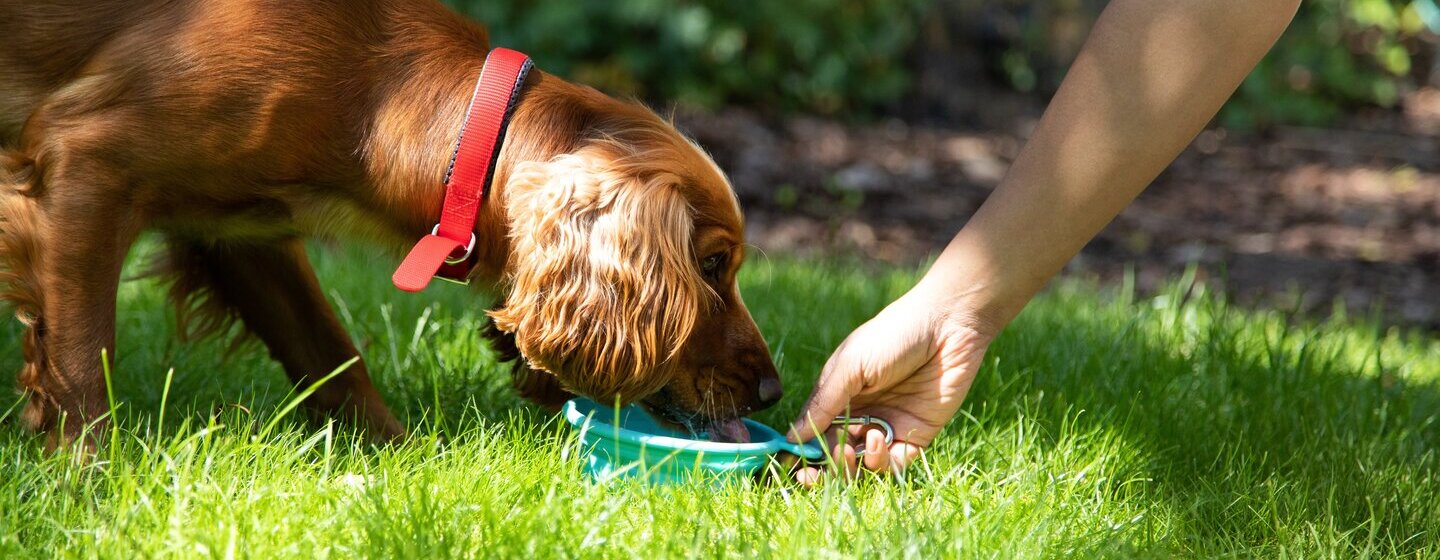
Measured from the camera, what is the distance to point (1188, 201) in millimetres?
7719

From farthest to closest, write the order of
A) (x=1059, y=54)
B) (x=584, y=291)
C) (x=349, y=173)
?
(x=1059, y=54) → (x=349, y=173) → (x=584, y=291)

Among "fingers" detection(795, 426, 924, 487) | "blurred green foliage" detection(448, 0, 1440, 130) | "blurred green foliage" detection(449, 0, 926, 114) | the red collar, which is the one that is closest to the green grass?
"fingers" detection(795, 426, 924, 487)

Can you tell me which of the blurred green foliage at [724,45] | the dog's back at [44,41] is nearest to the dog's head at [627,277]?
the dog's back at [44,41]

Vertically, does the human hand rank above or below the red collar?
below

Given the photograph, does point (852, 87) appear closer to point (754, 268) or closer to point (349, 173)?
point (754, 268)

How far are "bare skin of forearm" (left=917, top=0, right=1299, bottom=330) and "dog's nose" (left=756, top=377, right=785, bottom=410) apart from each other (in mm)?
355

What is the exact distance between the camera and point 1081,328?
382cm

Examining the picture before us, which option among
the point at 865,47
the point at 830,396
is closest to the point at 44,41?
the point at 830,396

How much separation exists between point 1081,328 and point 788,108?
17.0 ft

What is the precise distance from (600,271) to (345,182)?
58 cm

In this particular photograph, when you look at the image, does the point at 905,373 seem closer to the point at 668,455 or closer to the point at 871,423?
the point at 871,423

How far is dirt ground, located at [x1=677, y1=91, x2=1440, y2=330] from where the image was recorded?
6.07 m

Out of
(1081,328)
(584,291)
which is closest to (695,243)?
(584,291)

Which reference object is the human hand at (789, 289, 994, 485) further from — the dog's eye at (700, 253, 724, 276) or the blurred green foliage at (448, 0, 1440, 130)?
the blurred green foliage at (448, 0, 1440, 130)
